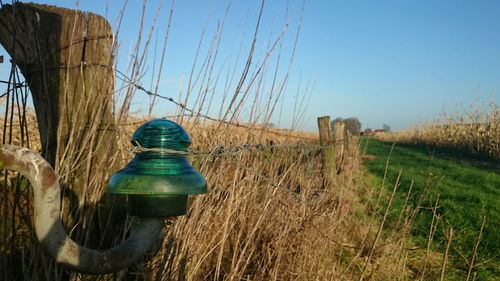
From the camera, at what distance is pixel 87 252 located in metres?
0.87

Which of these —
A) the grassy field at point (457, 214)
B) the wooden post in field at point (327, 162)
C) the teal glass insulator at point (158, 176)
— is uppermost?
the teal glass insulator at point (158, 176)

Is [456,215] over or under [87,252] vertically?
under

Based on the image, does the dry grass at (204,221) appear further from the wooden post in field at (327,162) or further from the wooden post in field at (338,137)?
the wooden post in field at (338,137)

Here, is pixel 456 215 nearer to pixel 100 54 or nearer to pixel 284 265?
pixel 284 265

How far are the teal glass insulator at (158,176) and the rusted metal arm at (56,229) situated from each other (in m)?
0.06

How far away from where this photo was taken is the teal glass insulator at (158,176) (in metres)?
0.84

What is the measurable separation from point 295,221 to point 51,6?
1.77 m

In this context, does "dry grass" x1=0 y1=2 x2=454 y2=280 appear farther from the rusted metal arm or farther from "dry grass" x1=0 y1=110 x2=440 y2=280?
the rusted metal arm

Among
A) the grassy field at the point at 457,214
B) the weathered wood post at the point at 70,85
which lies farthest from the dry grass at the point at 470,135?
the weathered wood post at the point at 70,85

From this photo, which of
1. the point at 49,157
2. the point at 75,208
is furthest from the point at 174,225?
the point at 49,157

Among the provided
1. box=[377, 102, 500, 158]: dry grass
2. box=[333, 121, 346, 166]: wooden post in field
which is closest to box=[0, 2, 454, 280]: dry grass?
box=[333, 121, 346, 166]: wooden post in field

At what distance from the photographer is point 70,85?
1.57m

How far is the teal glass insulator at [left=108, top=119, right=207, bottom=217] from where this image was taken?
0.84 m

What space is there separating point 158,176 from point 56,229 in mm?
232
